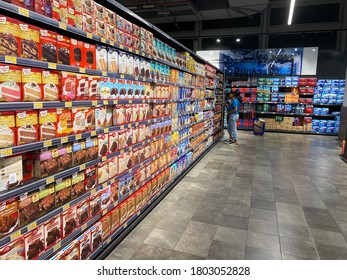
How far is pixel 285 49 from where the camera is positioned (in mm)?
11984

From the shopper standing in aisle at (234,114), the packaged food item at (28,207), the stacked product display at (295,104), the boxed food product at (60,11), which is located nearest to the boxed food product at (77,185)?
the packaged food item at (28,207)

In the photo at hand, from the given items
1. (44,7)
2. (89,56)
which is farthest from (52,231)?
(44,7)

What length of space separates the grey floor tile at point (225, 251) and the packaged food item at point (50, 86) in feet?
7.19

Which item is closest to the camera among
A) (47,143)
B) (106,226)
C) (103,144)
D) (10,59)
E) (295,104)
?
(10,59)

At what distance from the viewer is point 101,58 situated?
2.55 metres

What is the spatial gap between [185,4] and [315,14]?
21.1 ft

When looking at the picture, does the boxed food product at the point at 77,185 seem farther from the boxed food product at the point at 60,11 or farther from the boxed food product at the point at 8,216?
the boxed food product at the point at 60,11

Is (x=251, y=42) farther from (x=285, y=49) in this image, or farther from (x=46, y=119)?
(x=46, y=119)

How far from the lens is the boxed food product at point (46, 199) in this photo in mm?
1982

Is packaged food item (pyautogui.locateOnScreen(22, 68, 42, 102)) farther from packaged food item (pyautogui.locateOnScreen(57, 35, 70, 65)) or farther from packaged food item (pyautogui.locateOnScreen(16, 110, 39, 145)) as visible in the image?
packaged food item (pyautogui.locateOnScreen(57, 35, 70, 65))

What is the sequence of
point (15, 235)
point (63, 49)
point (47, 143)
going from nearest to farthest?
1. point (15, 235)
2. point (47, 143)
3. point (63, 49)

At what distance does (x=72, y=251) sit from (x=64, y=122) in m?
1.14

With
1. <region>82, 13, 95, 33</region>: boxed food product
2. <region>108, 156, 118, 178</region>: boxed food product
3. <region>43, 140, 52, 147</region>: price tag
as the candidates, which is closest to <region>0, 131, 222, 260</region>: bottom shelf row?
<region>108, 156, 118, 178</region>: boxed food product

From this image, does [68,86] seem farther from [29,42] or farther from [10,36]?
[10,36]
